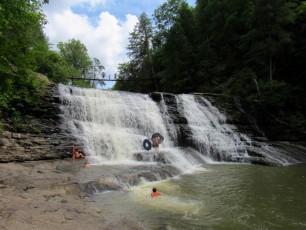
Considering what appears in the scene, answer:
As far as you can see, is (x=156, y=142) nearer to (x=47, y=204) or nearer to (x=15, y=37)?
(x=15, y=37)

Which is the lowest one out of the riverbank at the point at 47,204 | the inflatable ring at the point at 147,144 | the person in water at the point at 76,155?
the riverbank at the point at 47,204

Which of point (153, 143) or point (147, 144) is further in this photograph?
point (147, 144)

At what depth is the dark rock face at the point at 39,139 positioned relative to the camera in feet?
43.5

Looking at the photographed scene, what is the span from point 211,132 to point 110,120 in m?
6.76

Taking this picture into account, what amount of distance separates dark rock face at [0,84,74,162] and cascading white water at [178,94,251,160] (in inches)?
317

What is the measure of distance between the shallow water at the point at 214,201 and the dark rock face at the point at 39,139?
3.11 meters

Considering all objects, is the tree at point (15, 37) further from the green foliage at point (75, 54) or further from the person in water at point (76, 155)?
the green foliage at point (75, 54)

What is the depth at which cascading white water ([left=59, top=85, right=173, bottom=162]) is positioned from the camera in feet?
51.0

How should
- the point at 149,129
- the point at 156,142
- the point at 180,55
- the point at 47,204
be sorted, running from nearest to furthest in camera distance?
the point at 47,204
the point at 156,142
the point at 149,129
the point at 180,55

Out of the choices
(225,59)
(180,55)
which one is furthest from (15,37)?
(225,59)

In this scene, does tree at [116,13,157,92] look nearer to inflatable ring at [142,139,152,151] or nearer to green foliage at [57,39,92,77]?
green foliage at [57,39,92,77]

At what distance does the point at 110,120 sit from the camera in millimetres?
18281

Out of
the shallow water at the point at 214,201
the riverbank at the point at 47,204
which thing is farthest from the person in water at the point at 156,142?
the riverbank at the point at 47,204

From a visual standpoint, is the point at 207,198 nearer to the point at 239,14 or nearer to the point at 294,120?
the point at 294,120
